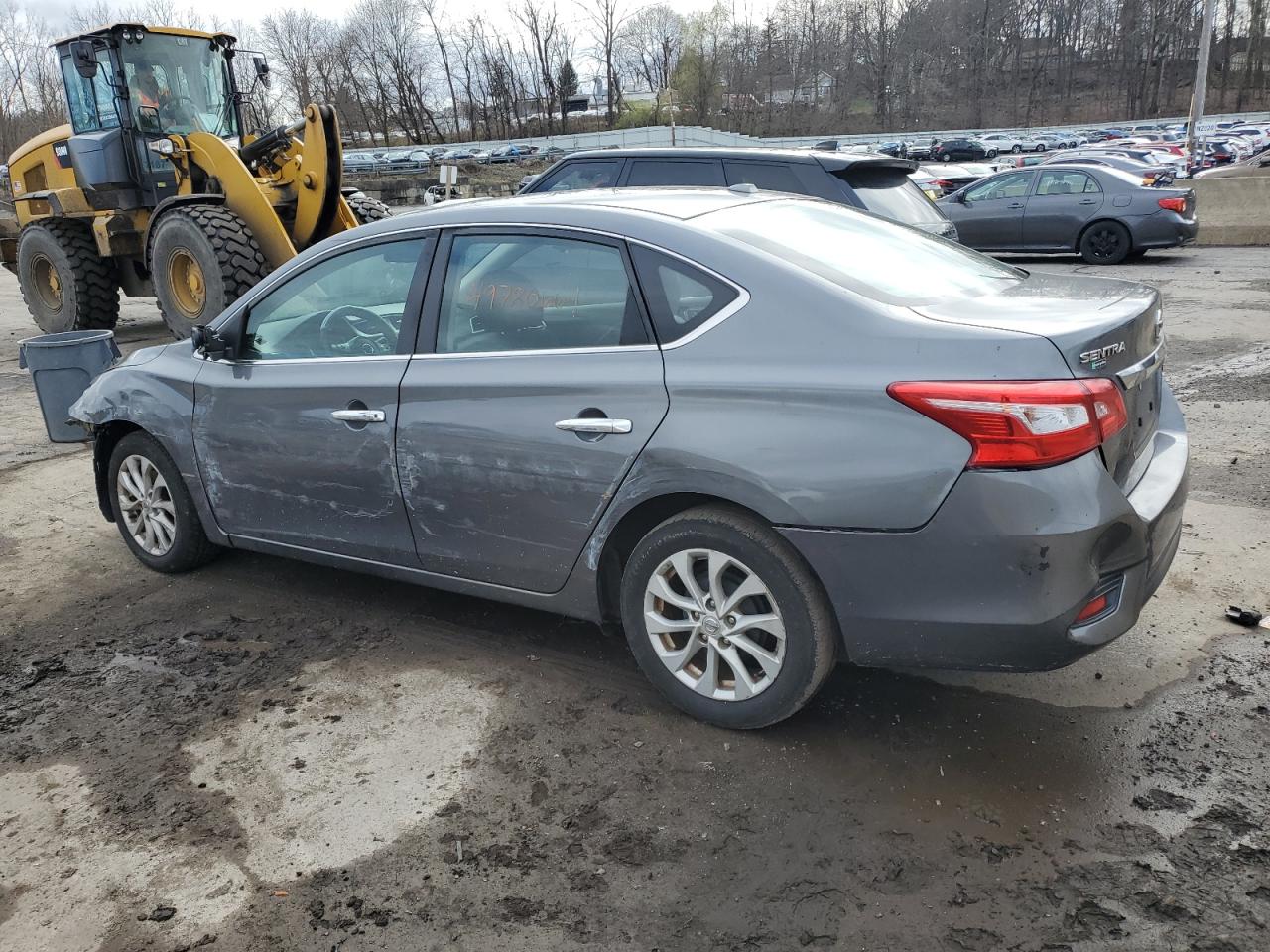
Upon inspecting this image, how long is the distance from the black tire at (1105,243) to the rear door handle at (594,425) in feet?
48.4

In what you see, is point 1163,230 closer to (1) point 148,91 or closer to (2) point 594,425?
(1) point 148,91

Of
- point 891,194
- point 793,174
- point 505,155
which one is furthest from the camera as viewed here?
point 505,155

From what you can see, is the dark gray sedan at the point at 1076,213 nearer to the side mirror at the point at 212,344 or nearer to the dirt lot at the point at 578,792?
the dirt lot at the point at 578,792

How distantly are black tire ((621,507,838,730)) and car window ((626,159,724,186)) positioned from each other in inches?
225

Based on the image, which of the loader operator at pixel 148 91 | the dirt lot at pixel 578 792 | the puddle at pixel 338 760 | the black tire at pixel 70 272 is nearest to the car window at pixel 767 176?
the dirt lot at pixel 578 792

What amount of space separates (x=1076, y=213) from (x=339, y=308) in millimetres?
14552

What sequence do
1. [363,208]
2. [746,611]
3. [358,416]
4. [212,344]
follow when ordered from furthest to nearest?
[363,208], [212,344], [358,416], [746,611]

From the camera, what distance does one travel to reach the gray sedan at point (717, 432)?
283 centimetres

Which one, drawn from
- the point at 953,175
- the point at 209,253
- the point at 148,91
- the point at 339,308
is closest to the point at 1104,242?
the point at 209,253

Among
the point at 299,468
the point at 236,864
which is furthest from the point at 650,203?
the point at 236,864

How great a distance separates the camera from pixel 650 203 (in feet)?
12.3

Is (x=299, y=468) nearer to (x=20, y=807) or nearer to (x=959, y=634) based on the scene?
(x=20, y=807)

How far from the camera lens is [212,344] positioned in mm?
4461

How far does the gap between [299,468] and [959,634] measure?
264cm
